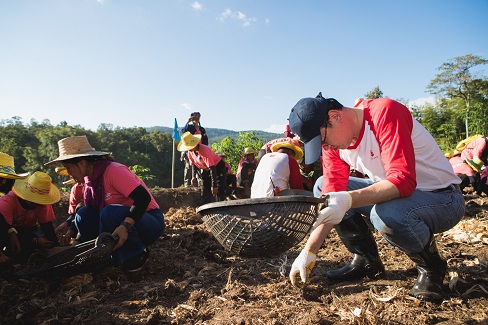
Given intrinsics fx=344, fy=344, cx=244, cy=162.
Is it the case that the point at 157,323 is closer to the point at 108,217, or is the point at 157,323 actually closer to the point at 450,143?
the point at 108,217

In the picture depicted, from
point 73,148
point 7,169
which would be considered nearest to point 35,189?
point 7,169

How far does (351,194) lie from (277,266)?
1.26m

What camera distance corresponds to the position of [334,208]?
1725mm

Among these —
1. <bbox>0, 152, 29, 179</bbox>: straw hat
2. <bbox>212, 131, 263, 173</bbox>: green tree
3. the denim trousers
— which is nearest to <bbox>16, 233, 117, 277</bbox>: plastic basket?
<bbox>0, 152, 29, 179</bbox>: straw hat

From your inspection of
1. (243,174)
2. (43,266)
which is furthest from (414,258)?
(243,174)

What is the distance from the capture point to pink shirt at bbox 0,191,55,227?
3352mm

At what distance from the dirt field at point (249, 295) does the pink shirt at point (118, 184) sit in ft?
1.96

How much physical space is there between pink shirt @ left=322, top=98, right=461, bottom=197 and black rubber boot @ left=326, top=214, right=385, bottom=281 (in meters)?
0.32

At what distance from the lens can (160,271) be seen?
3041mm

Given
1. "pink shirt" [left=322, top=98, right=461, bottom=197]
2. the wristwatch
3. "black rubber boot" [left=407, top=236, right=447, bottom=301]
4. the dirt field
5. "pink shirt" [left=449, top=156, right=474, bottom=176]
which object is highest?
"pink shirt" [left=322, top=98, right=461, bottom=197]

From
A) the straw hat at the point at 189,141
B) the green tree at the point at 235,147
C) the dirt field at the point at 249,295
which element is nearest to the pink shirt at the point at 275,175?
the dirt field at the point at 249,295

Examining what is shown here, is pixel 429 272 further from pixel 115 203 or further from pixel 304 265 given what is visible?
pixel 115 203

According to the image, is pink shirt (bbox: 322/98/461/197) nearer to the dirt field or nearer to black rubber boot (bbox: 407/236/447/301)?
black rubber boot (bbox: 407/236/447/301)

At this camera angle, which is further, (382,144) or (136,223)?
(136,223)
